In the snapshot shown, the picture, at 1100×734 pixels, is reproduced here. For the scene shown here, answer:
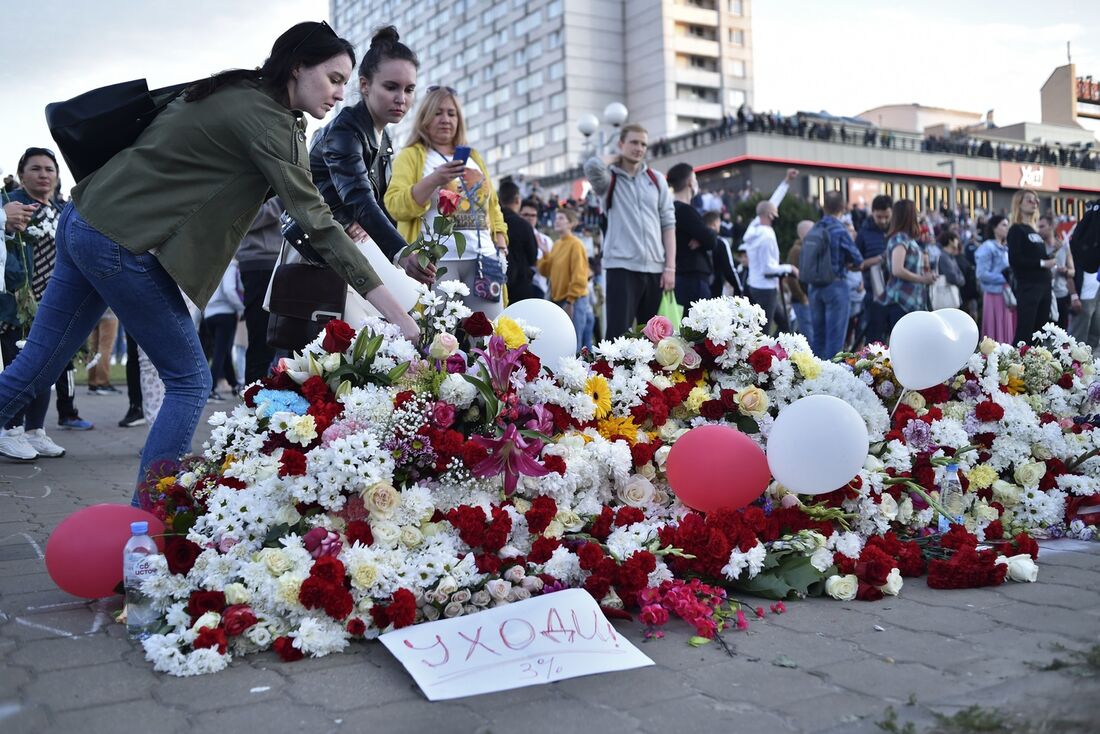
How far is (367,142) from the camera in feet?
14.7

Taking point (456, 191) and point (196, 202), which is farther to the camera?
point (456, 191)

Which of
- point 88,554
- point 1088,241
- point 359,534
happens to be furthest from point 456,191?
point 1088,241

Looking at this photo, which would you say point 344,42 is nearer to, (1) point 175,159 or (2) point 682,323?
(1) point 175,159

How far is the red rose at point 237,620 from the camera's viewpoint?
2.72 m

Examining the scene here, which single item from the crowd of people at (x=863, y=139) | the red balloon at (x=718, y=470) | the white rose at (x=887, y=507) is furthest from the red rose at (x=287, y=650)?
the crowd of people at (x=863, y=139)

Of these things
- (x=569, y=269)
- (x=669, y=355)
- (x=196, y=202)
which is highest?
(x=569, y=269)

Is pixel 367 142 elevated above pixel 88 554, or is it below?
above

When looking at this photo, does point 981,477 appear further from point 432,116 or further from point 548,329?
point 432,116

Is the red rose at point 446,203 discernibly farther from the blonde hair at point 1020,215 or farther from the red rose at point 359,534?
the blonde hair at point 1020,215

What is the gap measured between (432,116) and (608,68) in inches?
2756

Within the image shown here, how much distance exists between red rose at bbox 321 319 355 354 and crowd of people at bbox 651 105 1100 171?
43325mm

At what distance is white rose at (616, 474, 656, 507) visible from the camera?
3.58 metres

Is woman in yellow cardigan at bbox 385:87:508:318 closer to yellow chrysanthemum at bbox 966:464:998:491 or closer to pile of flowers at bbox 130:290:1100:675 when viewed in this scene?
pile of flowers at bbox 130:290:1100:675

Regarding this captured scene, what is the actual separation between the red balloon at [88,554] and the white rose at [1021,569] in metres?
2.82
